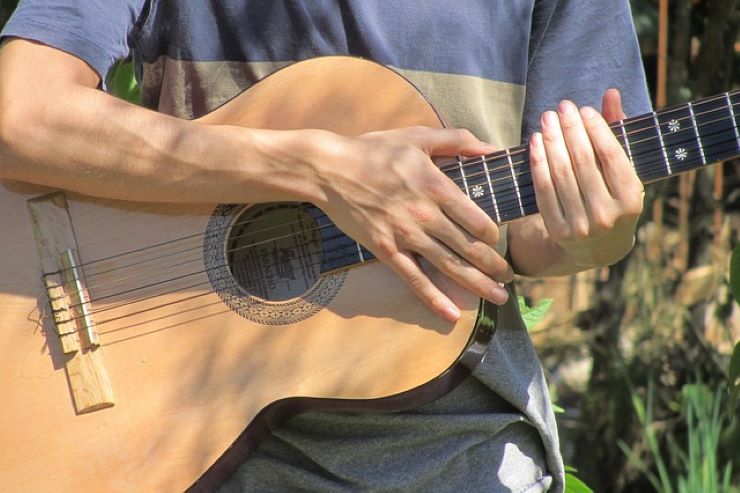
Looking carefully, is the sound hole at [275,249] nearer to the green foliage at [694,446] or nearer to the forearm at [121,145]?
the forearm at [121,145]

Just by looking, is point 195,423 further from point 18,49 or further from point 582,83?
point 582,83

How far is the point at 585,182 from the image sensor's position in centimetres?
137

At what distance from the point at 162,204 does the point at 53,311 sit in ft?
0.76

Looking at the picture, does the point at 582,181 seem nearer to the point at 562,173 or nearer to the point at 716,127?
the point at 562,173

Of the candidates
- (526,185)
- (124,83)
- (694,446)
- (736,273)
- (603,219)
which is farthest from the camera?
(694,446)

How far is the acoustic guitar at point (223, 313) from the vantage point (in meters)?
1.43

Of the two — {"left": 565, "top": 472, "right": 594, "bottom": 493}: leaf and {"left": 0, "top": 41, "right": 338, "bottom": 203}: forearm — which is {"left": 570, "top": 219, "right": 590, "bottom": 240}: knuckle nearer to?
{"left": 0, "top": 41, "right": 338, "bottom": 203}: forearm

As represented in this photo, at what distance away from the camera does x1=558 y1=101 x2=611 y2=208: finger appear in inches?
53.8

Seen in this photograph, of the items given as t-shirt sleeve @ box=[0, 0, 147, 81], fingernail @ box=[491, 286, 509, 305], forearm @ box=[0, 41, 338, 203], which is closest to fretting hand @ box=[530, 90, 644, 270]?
fingernail @ box=[491, 286, 509, 305]

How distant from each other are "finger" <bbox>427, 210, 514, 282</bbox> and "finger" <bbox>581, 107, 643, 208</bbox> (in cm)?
19

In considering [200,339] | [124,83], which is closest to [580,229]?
[200,339]

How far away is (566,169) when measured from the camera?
139 centimetres

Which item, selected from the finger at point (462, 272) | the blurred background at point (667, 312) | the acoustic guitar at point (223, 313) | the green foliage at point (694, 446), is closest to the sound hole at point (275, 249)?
the acoustic guitar at point (223, 313)

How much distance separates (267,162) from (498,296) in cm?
38
